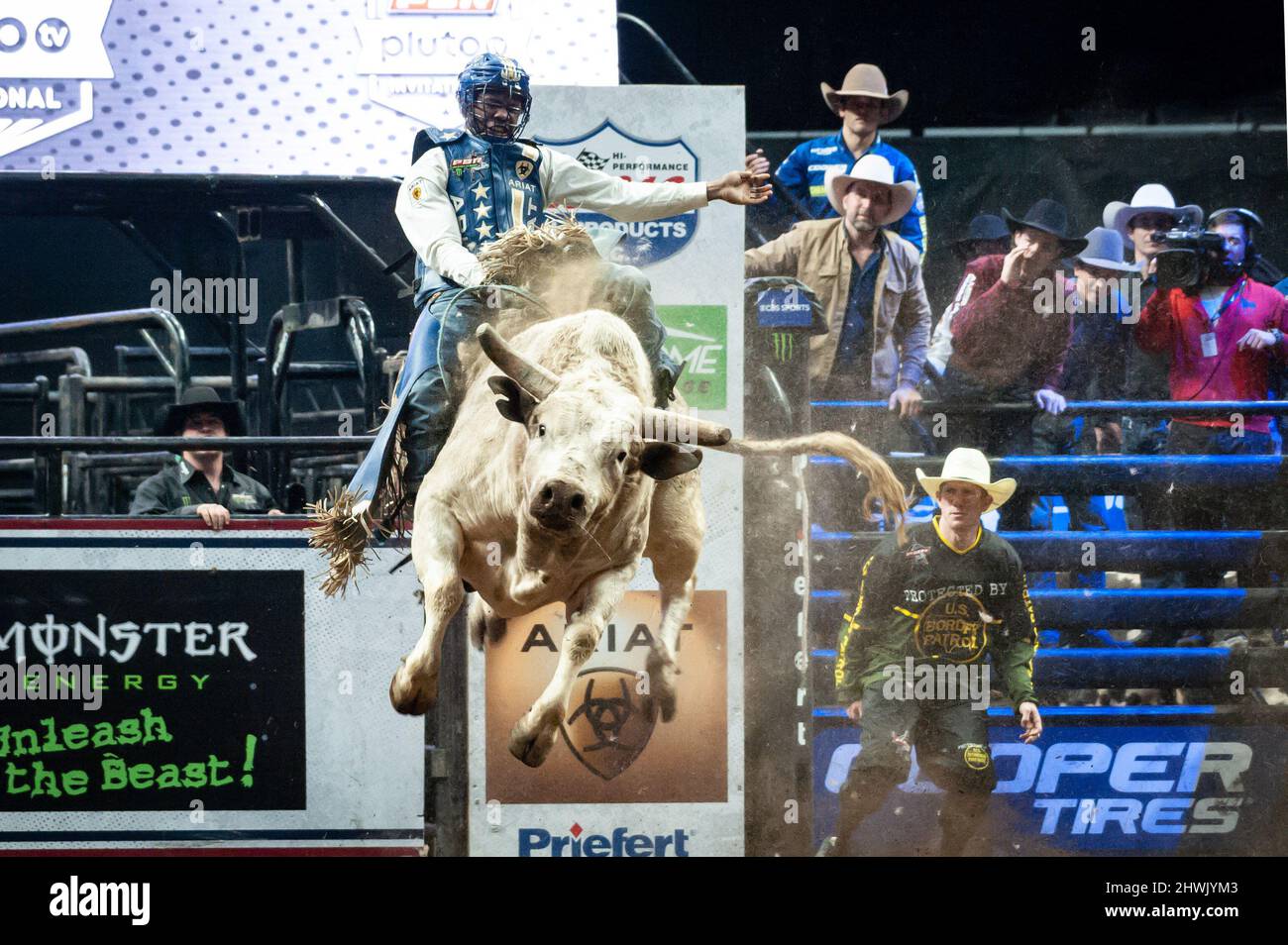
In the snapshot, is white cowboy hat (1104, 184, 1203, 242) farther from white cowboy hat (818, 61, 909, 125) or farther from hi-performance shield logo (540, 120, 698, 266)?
hi-performance shield logo (540, 120, 698, 266)

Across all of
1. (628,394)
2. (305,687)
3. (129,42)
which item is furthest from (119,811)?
(129,42)

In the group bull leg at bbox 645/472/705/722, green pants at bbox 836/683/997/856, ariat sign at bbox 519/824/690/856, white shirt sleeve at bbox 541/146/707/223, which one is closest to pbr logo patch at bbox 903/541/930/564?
green pants at bbox 836/683/997/856

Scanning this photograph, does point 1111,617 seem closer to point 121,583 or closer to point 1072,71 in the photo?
point 1072,71

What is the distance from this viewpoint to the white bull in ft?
13.3

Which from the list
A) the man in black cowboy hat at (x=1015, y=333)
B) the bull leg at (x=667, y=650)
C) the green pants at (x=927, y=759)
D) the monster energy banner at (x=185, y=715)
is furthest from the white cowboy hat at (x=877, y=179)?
the monster energy banner at (x=185, y=715)

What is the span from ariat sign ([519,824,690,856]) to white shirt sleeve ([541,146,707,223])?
187 centimetres

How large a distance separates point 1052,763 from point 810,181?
1.93 meters

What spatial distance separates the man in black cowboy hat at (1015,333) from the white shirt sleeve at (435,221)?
152 cm

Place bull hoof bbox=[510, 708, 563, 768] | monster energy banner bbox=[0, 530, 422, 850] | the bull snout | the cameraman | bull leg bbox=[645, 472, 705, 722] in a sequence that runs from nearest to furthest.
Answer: the bull snout < bull hoof bbox=[510, 708, 563, 768] < bull leg bbox=[645, 472, 705, 722] < monster energy banner bbox=[0, 530, 422, 850] < the cameraman

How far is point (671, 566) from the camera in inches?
178

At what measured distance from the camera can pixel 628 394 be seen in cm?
420

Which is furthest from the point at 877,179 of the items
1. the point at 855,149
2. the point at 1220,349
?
the point at 1220,349

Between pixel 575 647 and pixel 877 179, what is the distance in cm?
172

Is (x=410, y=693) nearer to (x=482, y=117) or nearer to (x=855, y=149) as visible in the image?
(x=482, y=117)
